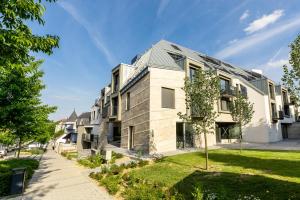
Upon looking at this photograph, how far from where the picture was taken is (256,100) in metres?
26.9

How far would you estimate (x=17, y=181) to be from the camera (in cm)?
945

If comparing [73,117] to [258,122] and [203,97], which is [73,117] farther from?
[203,97]

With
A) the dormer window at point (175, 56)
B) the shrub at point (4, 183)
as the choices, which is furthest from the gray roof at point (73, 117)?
the shrub at point (4, 183)

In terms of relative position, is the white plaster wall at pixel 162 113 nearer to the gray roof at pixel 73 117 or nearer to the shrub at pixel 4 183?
the shrub at pixel 4 183

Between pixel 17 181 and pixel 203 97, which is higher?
pixel 203 97

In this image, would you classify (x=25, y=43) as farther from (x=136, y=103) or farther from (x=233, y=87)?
(x=233, y=87)

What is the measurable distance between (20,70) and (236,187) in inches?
332

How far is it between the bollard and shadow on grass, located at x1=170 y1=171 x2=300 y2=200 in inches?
271

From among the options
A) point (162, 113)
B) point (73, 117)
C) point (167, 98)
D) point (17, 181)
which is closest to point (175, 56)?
point (167, 98)

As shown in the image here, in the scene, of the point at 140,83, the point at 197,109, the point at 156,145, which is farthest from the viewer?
the point at 140,83

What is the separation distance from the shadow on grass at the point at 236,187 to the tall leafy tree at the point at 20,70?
6994mm

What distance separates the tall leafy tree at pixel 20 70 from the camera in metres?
5.73

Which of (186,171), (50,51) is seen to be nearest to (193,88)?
(186,171)

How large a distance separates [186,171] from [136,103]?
11.5m
